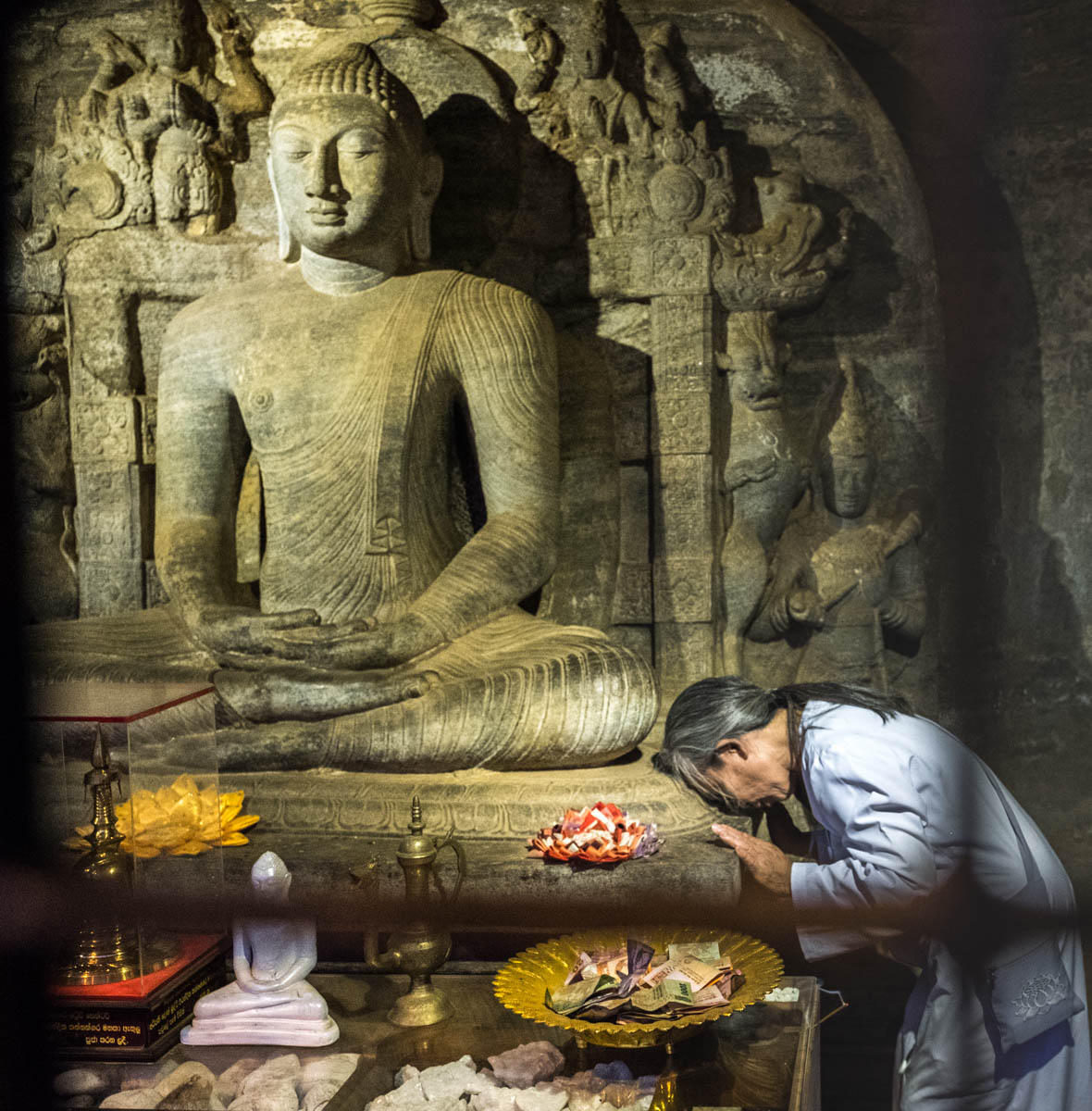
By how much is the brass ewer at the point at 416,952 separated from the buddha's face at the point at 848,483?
248 cm

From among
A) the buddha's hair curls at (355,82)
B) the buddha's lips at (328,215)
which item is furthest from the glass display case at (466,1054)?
the buddha's hair curls at (355,82)

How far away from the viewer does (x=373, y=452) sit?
482 cm

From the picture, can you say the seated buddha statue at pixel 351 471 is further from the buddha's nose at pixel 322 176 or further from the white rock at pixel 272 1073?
the white rock at pixel 272 1073

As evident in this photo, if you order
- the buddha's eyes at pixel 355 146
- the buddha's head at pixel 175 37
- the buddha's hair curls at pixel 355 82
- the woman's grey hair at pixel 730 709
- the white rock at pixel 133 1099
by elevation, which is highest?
the buddha's head at pixel 175 37

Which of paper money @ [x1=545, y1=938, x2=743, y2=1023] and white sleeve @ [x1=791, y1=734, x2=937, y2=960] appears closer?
white sleeve @ [x1=791, y1=734, x2=937, y2=960]

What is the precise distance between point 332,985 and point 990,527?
3262mm

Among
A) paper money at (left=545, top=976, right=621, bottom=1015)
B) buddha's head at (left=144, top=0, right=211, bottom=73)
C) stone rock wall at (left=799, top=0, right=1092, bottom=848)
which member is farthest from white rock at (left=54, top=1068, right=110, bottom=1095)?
buddha's head at (left=144, top=0, right=211, bottom=73)

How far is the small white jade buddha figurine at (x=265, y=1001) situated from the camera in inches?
119

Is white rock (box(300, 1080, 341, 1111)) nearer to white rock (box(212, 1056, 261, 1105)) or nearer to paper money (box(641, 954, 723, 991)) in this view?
white rock (box(212, 1056, 261, 1105))

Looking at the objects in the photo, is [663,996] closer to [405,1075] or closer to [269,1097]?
[405,1075]

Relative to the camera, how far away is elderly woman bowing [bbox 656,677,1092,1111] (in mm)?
2732

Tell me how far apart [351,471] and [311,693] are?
91cm

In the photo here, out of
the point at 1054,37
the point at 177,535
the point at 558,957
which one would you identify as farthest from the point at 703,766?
the point at 1054,37

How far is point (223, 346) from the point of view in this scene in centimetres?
496
